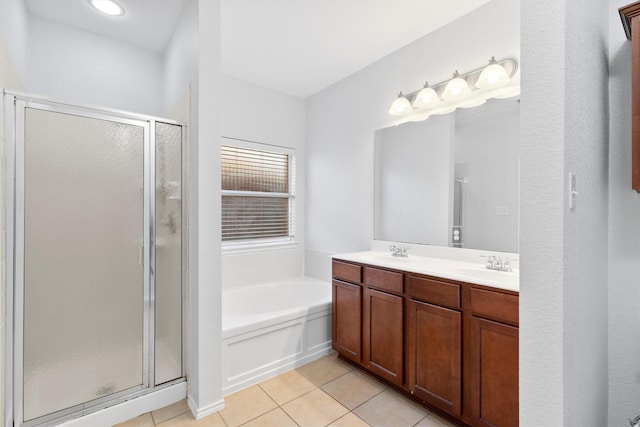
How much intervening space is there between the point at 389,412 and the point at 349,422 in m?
0.27

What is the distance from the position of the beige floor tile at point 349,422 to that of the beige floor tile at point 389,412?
35 mm

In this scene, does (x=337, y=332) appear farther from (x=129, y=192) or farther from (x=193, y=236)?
(x=129, y=192)

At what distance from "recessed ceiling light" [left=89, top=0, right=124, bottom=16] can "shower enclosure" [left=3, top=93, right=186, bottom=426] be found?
3.01 feet

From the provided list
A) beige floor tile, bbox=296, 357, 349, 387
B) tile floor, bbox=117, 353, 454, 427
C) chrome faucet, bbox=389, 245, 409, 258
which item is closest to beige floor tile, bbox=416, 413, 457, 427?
tile floor, bbox=117, 353, 454, 427

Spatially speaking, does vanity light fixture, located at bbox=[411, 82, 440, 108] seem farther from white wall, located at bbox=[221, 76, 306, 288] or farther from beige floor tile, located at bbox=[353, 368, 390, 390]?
beige floor tile, located at bbox=[353, 368, 390, 390]

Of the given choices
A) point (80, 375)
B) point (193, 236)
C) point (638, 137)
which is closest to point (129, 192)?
point (193, 236)

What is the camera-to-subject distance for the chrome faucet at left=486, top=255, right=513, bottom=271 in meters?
1.91

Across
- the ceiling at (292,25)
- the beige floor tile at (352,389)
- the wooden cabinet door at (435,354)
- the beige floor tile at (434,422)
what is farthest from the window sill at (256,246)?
the beige floor tile at (434,422)

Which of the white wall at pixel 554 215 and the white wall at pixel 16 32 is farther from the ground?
the white wall at pixel 16 32

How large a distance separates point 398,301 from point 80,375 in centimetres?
195

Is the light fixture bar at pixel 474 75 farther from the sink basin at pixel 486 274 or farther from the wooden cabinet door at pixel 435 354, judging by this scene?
the wooden cabinet door at pixel 435 354

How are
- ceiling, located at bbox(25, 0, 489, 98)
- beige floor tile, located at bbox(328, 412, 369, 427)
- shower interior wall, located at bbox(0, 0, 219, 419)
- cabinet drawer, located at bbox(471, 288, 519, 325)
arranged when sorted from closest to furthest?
cabinet drawer, located at bbox(471, 288, 519, 325), beige floor tile, located at bbox(328, 412, 369, 427), shower interior wall, located at bbox(0, 0, 219, 419), ceiling, located at bbox(25, 0, 489, 98)

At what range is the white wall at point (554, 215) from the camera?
81 centimetres

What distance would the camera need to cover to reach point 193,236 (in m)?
1.92
